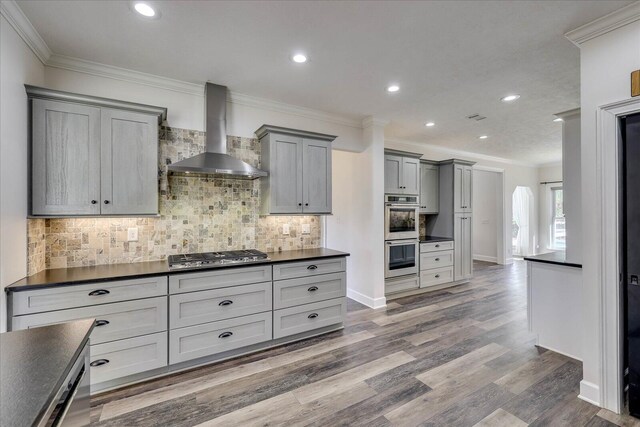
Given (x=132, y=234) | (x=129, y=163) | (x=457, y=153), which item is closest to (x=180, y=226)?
(x=132, y=234)

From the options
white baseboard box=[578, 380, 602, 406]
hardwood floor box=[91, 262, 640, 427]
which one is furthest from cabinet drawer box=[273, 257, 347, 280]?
white baseboard box=[578, 380, 602, 406]

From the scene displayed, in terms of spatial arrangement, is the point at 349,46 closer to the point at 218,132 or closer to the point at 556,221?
the point at 218,132

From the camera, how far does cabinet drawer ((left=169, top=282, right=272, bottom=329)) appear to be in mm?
2455

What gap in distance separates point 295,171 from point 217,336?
188 cm

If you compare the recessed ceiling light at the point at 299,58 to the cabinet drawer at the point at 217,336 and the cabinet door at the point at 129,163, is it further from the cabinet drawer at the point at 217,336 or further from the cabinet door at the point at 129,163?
the cabinet drawer at the point at 217,336

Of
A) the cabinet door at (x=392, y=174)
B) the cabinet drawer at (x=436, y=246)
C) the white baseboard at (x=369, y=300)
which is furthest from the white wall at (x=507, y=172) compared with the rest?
the white baseboard at (x=369, y=300)

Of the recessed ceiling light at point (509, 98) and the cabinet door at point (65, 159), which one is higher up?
the recessed ceiling light at point (509, 98)

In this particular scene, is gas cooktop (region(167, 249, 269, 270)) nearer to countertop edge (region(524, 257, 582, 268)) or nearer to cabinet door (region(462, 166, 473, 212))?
countertop edge (region(524, 257, 582, 268))

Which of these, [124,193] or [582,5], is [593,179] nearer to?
[582,5]

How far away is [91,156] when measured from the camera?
7.75 ft

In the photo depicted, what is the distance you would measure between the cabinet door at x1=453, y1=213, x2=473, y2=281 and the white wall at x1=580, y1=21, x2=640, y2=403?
3272 mm

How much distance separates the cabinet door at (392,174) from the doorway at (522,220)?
547 cm

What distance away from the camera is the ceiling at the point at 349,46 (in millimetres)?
1929

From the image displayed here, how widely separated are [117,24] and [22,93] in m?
0.86
